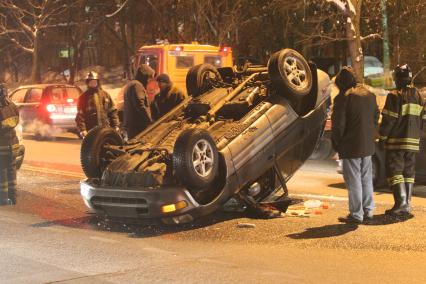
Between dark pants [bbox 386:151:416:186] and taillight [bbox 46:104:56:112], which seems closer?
dark pants [bbox 386:151:416:186]

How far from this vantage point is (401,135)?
24.9 feet

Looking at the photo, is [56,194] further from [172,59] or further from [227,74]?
[172,59]

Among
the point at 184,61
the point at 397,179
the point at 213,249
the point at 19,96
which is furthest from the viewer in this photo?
the point at 19,96

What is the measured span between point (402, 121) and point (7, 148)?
5188 millimetres

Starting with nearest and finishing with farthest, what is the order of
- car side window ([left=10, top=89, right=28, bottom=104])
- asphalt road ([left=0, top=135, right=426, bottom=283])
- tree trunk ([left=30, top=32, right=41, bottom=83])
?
asphalt road ([left=0, top=135, right=426, bottom=283]) < car side window ([left=10, top=89, right=28, bottom=104]) < tree trunk ([left=30, top=32, right=41, bottom=83])

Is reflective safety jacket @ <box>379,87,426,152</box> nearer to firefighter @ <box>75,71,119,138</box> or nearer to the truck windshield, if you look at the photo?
firefighter @ <box>75,71,119,138</box>

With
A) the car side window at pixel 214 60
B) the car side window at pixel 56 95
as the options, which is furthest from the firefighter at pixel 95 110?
the car side window at pixel 56 95

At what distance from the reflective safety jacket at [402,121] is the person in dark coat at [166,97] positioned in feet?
9.44

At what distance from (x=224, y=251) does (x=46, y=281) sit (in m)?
1.76

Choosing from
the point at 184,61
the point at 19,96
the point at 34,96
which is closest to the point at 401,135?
the point at 184,61

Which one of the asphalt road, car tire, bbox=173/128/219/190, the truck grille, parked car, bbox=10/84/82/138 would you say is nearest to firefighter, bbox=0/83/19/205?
the asphalt road

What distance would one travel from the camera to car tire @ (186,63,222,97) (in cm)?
855

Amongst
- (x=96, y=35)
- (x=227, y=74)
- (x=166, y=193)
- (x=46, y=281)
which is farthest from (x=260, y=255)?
(x=96, y=35)

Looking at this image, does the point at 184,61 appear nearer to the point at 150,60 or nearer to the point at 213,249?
the point at 150,60
